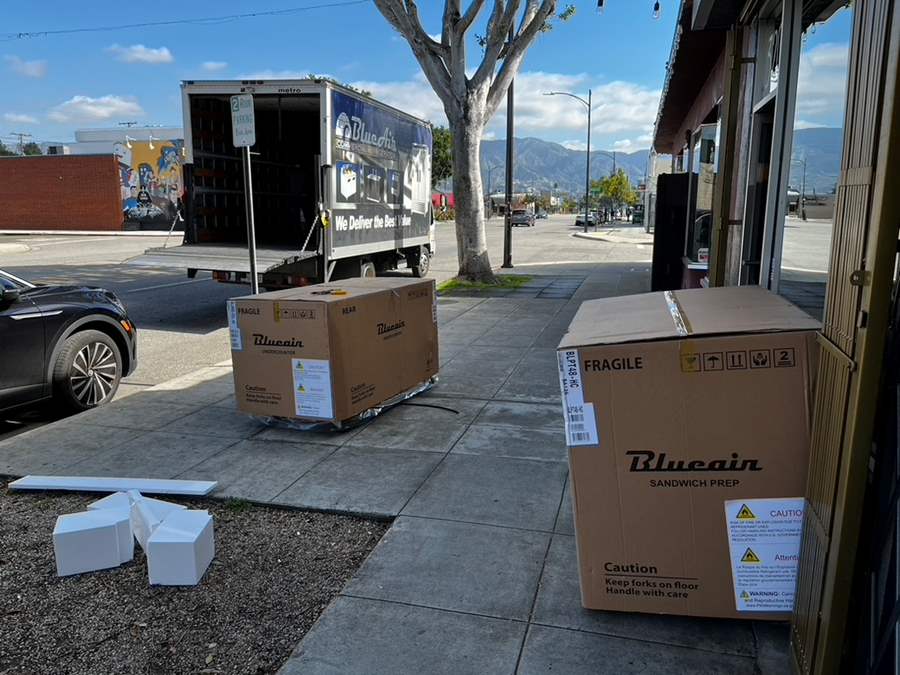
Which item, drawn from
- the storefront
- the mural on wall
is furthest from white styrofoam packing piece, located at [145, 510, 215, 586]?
the mural on wall

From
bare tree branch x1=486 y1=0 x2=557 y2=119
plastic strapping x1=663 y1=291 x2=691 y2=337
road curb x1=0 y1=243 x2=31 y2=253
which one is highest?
bare tree branch x1=486 y1=0 x2=557 y2=119

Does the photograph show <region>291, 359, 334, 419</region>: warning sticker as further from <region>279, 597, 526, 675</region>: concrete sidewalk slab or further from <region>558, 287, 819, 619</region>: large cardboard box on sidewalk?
<region>558, 287, 819, 619</region>: large cardboard box on sidewalk

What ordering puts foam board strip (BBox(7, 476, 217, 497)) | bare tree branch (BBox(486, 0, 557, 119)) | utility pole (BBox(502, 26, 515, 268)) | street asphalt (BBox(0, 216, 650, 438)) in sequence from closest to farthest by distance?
foam board strip (BBox(7, 476, 217, 497)) < street asphalt (BBox(0, 216, 650, 438)) < bare tree branch (BBox(486, 0, 557, 119)) < utility pole (BBox(502, 26, 515, 268))

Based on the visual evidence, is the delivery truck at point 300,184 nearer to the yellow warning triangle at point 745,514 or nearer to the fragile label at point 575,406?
the fragile label at point 575,406

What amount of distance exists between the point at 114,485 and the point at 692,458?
11.2 feet

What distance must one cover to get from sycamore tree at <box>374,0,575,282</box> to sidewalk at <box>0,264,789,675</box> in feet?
24.9

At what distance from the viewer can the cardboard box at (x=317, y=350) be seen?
4.93 metres

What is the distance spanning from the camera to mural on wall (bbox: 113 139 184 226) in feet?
141

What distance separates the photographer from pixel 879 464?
1950mm

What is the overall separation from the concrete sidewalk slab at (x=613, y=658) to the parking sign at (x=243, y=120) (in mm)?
6370

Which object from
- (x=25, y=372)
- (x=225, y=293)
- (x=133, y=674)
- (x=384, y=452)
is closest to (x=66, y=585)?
(x=133, y=674)

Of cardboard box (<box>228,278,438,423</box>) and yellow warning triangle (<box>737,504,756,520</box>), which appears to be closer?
yellow warning triangle (<box>737,504,756,520</box>)

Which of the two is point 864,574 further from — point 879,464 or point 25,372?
point 25,372

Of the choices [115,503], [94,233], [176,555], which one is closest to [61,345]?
[115,503]
